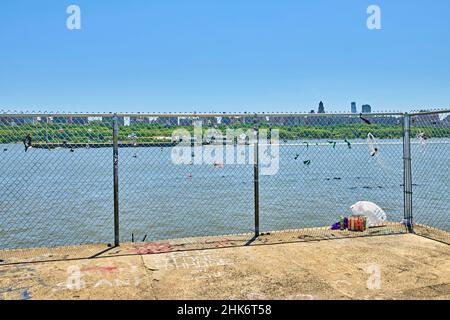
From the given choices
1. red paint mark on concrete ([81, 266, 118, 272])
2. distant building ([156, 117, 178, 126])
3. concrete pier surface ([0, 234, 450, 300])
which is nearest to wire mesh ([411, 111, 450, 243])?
concrete pier surface ([0, 234, 450, 300])

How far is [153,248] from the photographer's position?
6.16 metres

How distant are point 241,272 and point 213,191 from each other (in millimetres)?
22290

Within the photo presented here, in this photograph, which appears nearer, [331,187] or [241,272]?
[241,272]

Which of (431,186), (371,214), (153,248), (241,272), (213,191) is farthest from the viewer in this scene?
(431,186)

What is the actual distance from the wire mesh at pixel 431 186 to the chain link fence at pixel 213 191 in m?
0.04

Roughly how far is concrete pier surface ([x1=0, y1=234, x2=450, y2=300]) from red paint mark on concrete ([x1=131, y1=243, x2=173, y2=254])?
0.05ft

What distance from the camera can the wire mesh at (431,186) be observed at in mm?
7183

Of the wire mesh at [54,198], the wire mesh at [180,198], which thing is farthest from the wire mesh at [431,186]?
the wire mesh at [54,198]

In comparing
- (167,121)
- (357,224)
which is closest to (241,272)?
(167,121)

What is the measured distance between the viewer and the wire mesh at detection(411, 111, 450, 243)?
718cm

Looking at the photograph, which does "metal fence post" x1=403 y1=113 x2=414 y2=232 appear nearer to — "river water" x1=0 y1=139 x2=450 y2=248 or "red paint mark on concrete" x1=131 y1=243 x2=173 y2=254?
"river water" x1=0 y1=139 x2=450 y2=248

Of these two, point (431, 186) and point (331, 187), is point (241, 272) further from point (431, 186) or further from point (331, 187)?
point (431, 186)

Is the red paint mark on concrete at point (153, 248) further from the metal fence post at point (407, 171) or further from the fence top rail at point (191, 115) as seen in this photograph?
the metal fence post at point (407, 171)
